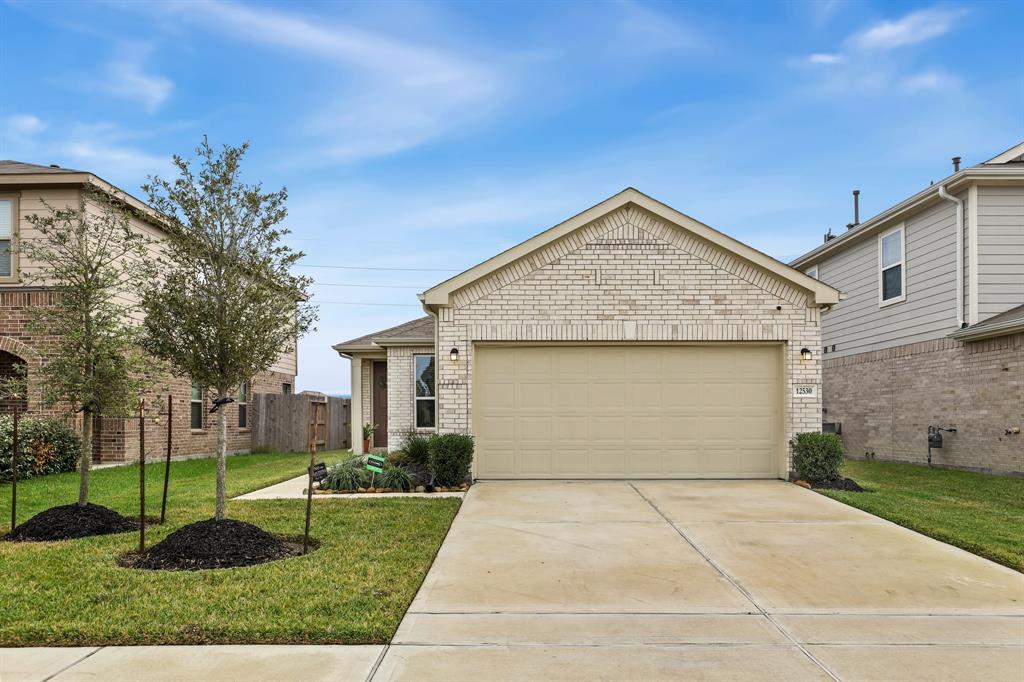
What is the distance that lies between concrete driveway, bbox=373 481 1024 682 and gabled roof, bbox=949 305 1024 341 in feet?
21.7

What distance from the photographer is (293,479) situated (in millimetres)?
13875

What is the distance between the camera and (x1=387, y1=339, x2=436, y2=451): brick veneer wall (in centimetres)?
1772

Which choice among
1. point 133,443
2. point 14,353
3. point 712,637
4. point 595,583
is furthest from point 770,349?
point 14,353

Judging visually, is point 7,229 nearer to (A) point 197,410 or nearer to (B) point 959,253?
(A) point 197,410

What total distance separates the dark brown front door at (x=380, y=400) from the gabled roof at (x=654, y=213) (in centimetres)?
800

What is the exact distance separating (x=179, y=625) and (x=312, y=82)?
12.7 m

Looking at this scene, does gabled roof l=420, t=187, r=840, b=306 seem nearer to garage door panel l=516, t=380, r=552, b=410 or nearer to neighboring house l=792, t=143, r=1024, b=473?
garage door panel l=516, t=380, r=552, b=410

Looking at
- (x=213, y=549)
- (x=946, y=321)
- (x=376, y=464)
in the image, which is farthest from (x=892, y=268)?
(x=213, y=549)

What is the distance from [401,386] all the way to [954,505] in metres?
11.6

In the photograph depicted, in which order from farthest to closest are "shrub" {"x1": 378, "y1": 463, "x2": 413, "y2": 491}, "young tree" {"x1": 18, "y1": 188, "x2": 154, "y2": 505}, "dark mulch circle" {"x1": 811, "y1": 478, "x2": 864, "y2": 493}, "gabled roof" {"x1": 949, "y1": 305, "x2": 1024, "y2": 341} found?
"gabled roof" {"x1": 949, "y1": 305, "x2": 1024, "y2": 341}
"shrub" {"x1": 378, "y1": 463, "x2": 413, "y2": 491}
"dark mulch circle" {"x1": 811, "y1": 478, "x2": 864, "y2": 493}
"young tree" {"x1": 18, "y1": 188, "x2": 154, "y2": 505}

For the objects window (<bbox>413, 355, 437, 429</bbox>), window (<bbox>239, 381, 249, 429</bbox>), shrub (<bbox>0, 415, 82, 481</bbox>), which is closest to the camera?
shrub (<bbox>0, 415, 82, 481</bbox>)

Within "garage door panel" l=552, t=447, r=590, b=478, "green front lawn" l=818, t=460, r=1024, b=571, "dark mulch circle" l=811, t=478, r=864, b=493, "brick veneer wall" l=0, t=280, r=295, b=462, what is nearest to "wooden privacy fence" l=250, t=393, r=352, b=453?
"brick veneer wall" l=0, t=280, r=295, b=462

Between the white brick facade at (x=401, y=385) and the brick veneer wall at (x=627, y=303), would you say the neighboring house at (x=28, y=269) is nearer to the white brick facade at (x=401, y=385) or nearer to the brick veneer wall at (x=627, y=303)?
the white brick facade at (x=401, y=385)

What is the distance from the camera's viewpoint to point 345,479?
11.9m
